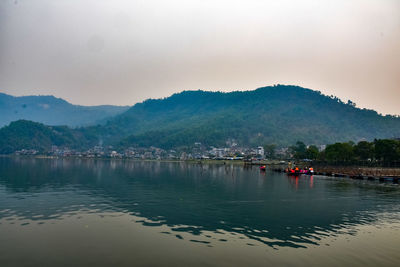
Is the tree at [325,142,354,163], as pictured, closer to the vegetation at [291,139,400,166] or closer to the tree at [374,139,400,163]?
the vegetation at [291,139,400,166]

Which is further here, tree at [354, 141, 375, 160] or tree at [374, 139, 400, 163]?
tree at [354, 141, 375, 160]

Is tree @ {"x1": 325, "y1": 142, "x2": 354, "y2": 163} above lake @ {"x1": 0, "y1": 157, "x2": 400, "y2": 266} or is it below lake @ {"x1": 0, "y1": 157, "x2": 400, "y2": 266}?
above

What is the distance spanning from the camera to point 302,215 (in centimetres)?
3984

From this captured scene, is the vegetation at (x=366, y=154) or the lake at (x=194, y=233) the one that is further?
the vegetation at (x=366, y=154)

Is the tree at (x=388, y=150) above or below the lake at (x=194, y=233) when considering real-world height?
above

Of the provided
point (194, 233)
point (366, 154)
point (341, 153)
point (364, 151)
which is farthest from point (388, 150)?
point (194, 233)

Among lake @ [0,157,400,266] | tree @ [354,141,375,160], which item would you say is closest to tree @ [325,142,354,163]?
tree @ [354,141,375,160]

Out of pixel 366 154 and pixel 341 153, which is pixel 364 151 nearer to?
pixel 366 154

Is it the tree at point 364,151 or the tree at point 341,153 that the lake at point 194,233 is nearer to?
the tree at point 364,151

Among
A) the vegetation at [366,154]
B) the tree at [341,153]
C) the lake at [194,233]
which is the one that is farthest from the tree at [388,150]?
the lake at [194,233]

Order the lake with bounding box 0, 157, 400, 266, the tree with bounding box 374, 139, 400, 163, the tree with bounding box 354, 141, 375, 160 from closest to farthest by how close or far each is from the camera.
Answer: the lake with bounding box 0, 157, 400, 266, the tree with bounding box 374, 139, 400, 163, the tree with bounding box 354, 141, 375, 160

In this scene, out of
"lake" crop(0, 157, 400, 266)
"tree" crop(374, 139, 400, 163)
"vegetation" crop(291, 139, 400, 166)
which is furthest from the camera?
"vegetation" crop(291, 139, 400, 166)

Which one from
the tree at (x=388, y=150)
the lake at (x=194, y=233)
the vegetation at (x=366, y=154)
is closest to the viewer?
the lake at (x=194, y=233)

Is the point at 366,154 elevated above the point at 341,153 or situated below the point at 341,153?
below
